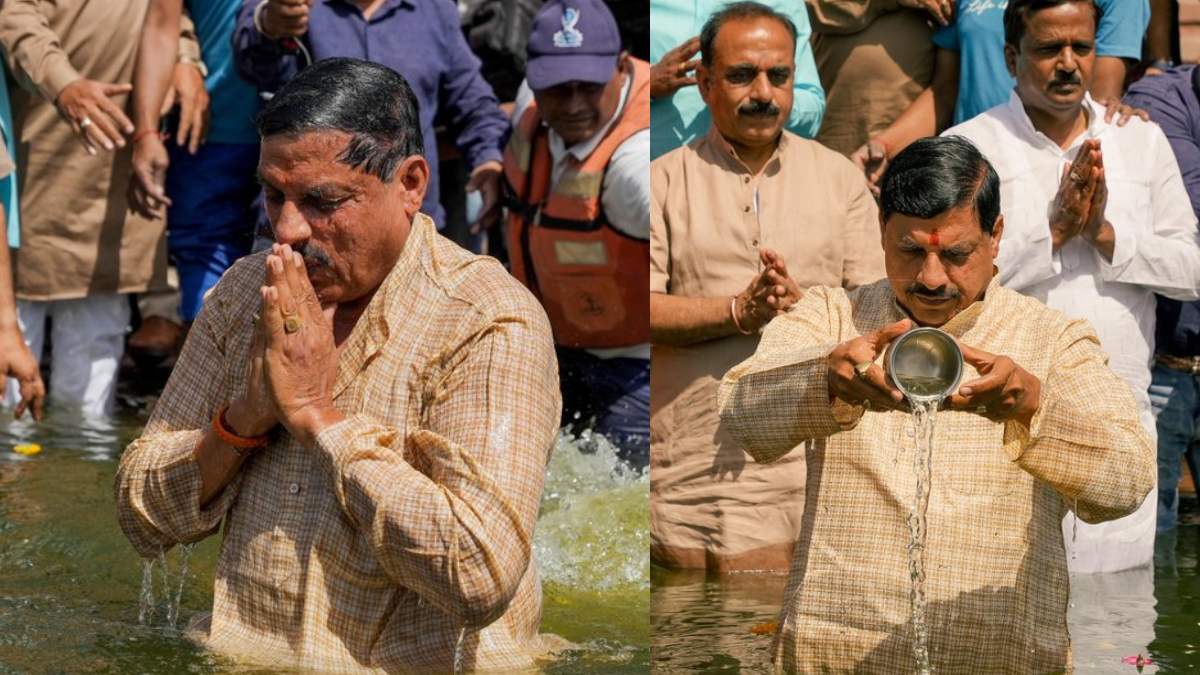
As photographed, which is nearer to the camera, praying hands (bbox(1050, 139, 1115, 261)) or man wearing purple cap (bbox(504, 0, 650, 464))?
praying hands (bbox(1050, 139, 1115, 261))

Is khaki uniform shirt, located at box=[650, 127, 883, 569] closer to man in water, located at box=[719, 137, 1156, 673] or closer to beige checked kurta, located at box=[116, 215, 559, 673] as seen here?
man in water, located at box=[719, 137, 1156, 673]

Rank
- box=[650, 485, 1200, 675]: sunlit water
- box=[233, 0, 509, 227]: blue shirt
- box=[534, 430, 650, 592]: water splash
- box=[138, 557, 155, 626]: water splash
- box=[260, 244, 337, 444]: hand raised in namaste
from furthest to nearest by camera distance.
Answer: box=[233, 0, 509, 227]: blue shirt, box=[534, 430, 650, 592]: water splash, box=[650, 485, 1200, 675]: sunlit water, box=[138, 557, 155, 626]: water splash, box=[260, 244, 337, 444]: hand raised in namaste

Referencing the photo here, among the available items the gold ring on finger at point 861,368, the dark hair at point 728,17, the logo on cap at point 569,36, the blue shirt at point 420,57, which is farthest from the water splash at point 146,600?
the logo on cap at point 569,36

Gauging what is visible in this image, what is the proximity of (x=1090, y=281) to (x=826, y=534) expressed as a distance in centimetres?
246

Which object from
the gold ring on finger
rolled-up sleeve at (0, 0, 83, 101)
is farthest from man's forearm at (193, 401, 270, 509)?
rolled-up sleeve at (0, 0, 83, 101)

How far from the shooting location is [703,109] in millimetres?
6984

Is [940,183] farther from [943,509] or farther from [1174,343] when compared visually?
[1174,343]

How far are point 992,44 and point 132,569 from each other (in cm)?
347

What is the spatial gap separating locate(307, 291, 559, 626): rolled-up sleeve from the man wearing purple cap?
3431mm

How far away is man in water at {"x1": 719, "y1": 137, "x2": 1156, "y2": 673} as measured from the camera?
468 cm

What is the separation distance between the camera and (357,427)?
423 centimetres

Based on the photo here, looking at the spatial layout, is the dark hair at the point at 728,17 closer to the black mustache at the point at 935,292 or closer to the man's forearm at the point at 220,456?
the black mustache at the point at 935,292

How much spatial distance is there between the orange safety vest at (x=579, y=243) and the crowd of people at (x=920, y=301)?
81 centimetres

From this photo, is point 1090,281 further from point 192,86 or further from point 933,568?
point 192,86
